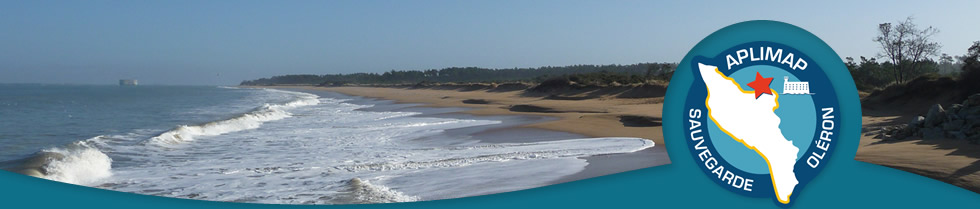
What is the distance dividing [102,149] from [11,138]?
455 cm

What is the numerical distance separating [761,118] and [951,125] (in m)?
5.72

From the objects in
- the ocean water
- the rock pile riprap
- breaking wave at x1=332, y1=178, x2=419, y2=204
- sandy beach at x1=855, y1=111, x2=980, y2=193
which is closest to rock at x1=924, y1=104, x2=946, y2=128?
the rock pile riprap

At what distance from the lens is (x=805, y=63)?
386 centimetres

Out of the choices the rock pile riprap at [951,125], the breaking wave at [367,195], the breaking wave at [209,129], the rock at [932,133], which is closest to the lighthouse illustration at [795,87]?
the breaking wave at [367,195]

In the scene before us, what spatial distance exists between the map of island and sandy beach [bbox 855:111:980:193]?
2.21m

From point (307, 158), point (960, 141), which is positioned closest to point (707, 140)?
point (960, 141)

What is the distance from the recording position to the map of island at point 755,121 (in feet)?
12.6

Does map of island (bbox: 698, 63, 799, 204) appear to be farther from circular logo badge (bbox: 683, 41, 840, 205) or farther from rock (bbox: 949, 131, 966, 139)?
rock (bbox: 949, 131, 966, 139)

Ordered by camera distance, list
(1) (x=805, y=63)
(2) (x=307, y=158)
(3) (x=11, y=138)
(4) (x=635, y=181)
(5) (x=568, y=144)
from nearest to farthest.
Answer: (1) (x=805, y=63) < (4) (x=635, y=181) < (2) (x=307, y=158) < (5) (x=568, y=144) < (3) (x=11, y=138)

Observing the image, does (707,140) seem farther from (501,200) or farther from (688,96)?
(501,200)

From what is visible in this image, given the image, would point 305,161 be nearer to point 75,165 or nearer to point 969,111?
point 75,165

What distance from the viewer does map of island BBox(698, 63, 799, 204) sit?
3.84 meters

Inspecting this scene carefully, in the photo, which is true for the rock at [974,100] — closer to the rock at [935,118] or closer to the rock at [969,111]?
the rock at [969,111]

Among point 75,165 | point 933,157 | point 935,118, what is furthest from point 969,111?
point 75,165
